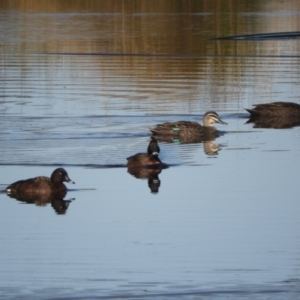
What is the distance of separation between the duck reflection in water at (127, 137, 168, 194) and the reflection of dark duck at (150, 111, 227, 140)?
1.91 m

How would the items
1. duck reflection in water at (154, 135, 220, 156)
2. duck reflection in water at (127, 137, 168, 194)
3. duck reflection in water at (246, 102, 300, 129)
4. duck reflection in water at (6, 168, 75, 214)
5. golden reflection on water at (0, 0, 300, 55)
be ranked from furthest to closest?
golden reflection on water at (0, 0, 300, 55), duck reflection in water at (246, 102, 300, 129), duck reflection in water at (154, 135, 220, 156), duck reflection in water at (127, 137, 168, 194), duck reflection in water at (6, 168, 75, 214)

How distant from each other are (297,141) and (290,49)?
1221 centimetres

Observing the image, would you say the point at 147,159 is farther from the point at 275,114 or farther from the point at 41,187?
the point at 275,114

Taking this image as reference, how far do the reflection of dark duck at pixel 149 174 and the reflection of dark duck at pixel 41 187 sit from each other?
1.07 meters

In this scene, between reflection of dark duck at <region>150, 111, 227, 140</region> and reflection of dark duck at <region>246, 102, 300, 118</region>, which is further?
reflection of dark duck at <region>246, 102, 300, 118</region>

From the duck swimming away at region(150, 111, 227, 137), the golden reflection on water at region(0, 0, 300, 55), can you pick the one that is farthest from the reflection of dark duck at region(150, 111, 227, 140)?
the golden reflection on water at region(0, 0, 300, 55)

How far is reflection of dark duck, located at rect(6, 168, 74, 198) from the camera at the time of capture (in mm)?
11234

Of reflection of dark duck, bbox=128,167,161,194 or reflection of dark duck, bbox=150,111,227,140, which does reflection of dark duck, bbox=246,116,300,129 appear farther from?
reflection of dark duck, bbox=128,167,161,194

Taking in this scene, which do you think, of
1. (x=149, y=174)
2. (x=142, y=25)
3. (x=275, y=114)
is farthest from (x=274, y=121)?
(x=142, y=25)

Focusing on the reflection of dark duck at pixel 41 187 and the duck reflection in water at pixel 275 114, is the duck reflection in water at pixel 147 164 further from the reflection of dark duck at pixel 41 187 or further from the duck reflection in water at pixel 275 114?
the duck reflection in water at pixel 275 114

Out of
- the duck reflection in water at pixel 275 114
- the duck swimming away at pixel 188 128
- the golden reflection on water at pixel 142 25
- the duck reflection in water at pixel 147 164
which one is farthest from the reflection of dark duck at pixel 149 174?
the golden reflection on water at pixel 142 25

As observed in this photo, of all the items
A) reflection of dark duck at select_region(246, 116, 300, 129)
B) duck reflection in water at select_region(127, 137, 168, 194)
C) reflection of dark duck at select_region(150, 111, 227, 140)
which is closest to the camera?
duck reflection in water at select_region(127, 137, 168, 194)

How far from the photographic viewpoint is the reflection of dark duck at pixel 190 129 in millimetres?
15016

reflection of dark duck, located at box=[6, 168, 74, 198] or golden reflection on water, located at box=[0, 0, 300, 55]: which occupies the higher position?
golden reflection on water, located at box=[0, 0, 300, 55]
